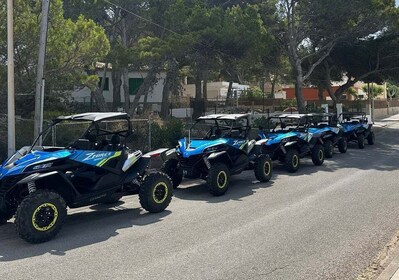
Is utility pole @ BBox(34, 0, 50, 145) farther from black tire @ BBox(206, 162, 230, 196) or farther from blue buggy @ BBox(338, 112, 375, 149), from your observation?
blue buggy @ BBox(338, 112, 375, 149)

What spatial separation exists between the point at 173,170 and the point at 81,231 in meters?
3.61

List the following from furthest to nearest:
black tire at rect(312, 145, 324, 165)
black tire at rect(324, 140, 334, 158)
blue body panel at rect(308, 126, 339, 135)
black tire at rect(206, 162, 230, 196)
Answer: black tire at rect(324, 140, 334, 158) < blue body panel at rect(308, 126, 339, 135) < black tire at rect(312, 145, 324, 165) < black tire at rect(206, 162, 230, 196)

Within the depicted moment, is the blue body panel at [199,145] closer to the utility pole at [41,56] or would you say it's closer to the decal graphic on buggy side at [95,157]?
the decal graphic on buggy side at [95,157]

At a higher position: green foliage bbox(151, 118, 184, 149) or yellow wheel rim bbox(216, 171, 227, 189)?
green foliage bbox(151, 118, 184, 149)

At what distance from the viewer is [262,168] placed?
10789 mm

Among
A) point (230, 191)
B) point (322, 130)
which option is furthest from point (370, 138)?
point (230, 191)

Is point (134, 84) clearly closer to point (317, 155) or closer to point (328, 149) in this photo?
point (328, 149)

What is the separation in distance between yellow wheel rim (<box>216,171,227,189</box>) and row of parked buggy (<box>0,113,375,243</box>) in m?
0.02

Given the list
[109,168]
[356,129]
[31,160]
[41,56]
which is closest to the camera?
[31,160]

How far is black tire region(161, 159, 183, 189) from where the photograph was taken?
10070mm

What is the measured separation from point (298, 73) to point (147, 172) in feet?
68.6

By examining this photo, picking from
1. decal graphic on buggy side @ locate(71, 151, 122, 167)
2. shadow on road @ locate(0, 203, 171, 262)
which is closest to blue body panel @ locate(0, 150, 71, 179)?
decal graphic on buggy side @ locate(71, 151, 122, 167)

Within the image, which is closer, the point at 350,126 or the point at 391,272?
the point at 391,272

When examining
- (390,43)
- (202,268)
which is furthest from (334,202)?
(390,43)
